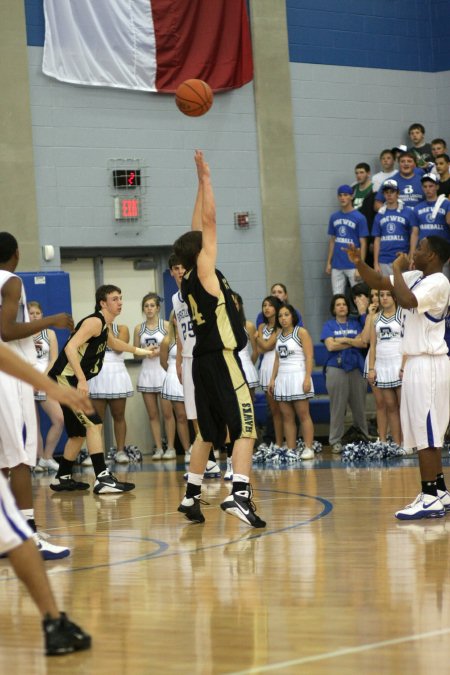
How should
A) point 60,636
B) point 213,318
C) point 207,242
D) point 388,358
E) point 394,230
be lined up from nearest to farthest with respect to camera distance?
point 60,636 → point 207,242 → point 213,318 → point 388,358 → point 394,230

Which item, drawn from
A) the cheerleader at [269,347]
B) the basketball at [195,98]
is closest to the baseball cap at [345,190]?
the cheerleader at [269,347]

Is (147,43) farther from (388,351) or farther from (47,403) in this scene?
(388,351)

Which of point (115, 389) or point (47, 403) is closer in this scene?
point (47, 403)

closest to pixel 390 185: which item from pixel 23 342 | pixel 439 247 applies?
pixel 439 247

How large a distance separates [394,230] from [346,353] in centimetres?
253

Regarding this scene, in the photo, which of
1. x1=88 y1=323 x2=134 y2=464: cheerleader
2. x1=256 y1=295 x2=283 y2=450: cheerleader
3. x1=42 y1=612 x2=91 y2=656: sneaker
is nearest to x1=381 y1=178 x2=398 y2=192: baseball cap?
x1=256 y1=295 x2=283 y2=450: cheerleader

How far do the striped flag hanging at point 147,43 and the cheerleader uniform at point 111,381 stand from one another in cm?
358

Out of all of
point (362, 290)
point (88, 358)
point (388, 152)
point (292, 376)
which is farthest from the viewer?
point (388, 152)

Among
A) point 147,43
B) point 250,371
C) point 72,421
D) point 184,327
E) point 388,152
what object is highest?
point 147,43

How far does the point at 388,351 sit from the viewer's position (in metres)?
12.1

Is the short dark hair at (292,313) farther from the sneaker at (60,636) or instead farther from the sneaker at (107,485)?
the sneaker at (60,636)

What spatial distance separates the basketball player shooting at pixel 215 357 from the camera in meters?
7.09

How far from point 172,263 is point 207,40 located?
7.17 meters

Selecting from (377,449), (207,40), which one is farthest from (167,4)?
(377,449)
